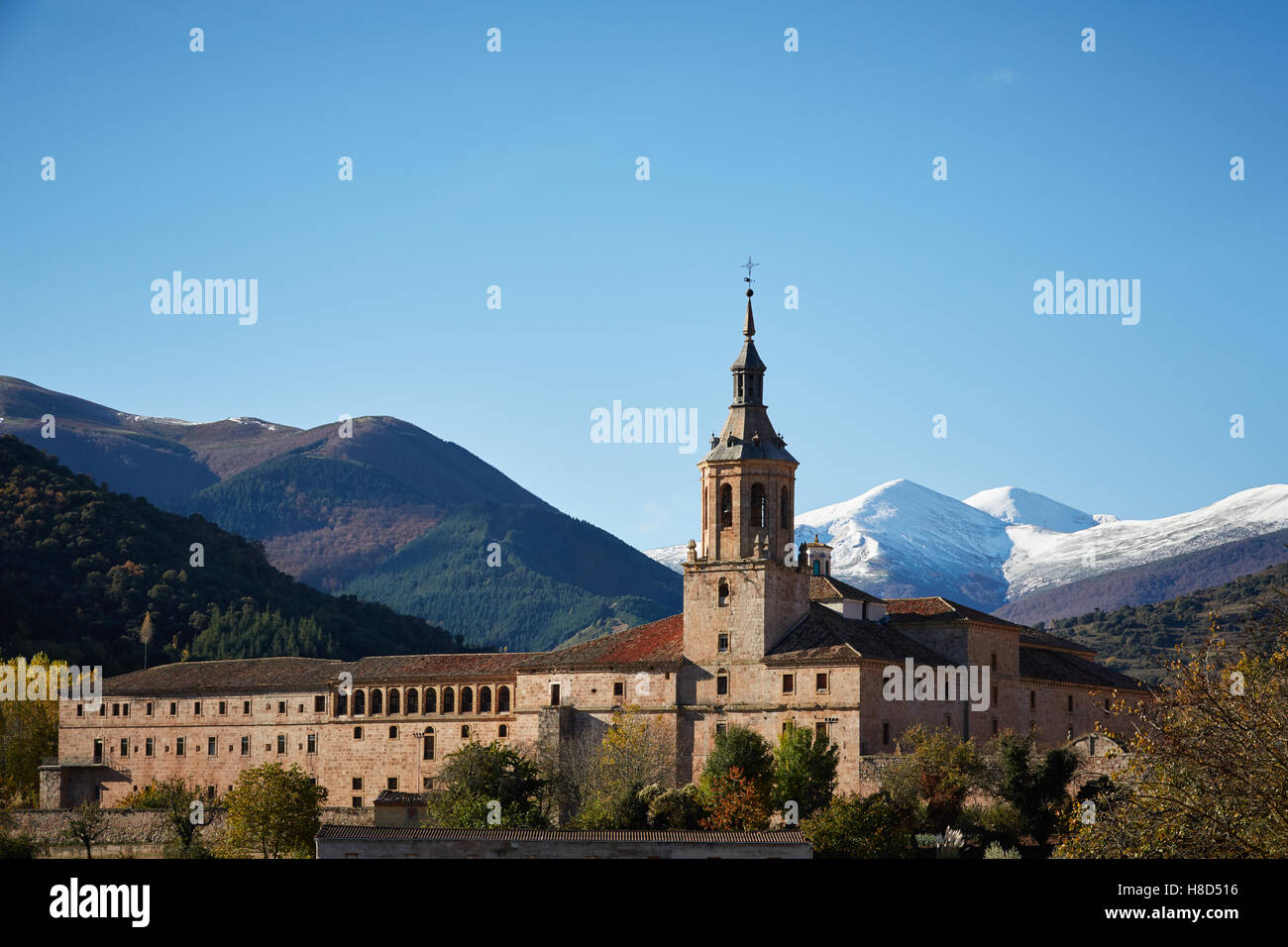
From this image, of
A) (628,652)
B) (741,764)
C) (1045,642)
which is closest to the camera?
(741,764)

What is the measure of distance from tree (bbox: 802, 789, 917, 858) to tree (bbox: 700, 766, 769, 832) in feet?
6.67

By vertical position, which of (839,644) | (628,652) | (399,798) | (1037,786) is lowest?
(399,798)

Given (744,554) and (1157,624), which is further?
(1157,624)

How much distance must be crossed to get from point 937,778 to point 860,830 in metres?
6.19

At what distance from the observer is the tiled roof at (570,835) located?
56812 mm

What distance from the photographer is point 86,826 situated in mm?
79938

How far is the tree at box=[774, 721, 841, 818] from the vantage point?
66.3 metres

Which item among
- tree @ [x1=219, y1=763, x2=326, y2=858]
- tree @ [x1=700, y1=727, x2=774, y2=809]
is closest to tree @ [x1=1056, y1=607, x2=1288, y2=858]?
tree @ [x1=700, y1=727, x2=774, y2=809]

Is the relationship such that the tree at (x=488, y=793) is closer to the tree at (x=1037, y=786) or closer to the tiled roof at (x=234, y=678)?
the tiled roof at (x=234, y=678)

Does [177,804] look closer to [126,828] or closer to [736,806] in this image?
[126,828]

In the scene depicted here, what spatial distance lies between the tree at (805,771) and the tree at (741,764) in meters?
0.44

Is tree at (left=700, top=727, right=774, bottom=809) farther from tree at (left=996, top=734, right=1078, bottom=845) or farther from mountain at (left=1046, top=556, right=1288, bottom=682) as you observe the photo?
mountain at (left=1046, top=556, right=1288, bottom=682)

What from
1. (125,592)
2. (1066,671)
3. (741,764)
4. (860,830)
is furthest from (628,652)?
(125,592)
